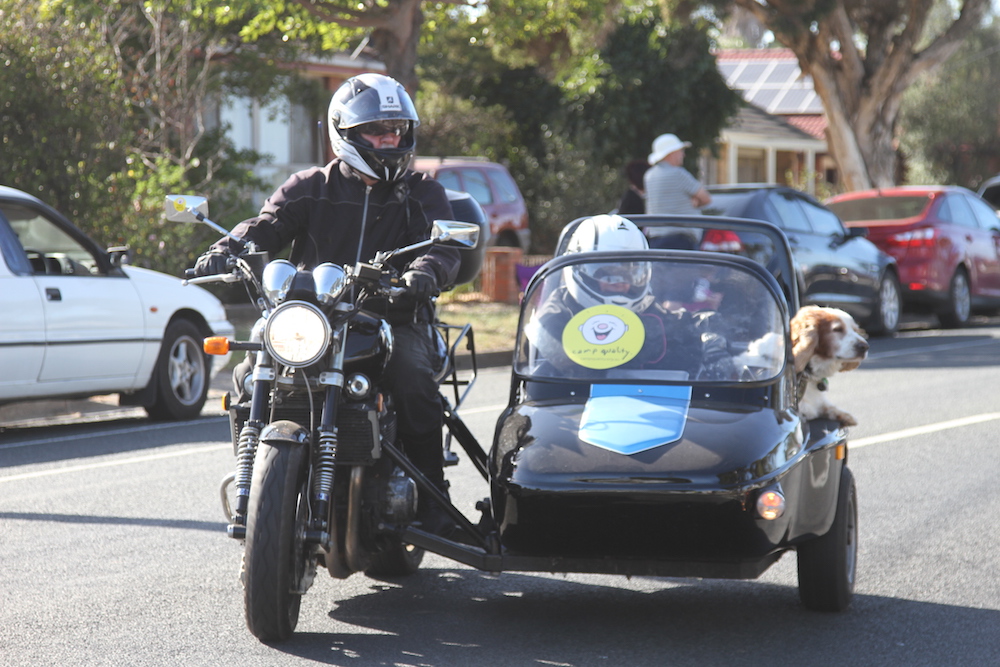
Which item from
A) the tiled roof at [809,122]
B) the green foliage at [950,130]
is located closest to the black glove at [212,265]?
the green foliage at [950,130]

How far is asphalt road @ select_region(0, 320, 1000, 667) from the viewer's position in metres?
4.61

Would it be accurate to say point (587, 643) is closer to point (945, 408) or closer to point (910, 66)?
point (945, 408)

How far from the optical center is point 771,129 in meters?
44.8

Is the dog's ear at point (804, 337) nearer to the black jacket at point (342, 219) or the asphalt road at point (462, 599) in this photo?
the asphalt road at point (462, 599)

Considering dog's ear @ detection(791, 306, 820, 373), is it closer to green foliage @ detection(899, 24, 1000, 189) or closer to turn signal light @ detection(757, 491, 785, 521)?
turn signal light @ detection(757, 491, 785, 521)

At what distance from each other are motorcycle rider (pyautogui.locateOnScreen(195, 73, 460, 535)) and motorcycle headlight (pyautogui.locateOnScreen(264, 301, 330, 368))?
53 centimetres

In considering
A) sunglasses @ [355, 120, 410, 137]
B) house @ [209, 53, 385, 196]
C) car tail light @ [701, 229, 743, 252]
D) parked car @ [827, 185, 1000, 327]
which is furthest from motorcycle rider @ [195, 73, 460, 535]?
house @ [209, 53, 385, 196]

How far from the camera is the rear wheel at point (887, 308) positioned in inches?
645

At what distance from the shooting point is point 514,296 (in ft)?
62.0

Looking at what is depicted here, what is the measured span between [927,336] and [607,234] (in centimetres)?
1234

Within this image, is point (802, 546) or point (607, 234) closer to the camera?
point (802, 546)

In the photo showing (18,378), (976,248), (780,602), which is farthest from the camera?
(976,248)

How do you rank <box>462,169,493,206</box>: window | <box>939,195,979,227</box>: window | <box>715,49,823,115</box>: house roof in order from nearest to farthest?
<box>939,195,979,227</box>: window < <box>462,169,493,206</box>: window < <box>715,49,823,115</box>: house roof

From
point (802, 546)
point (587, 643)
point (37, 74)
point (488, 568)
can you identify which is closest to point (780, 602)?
point (802, 546)
